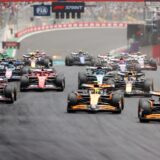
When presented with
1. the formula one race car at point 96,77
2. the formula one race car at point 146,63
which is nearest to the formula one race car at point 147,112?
the formula one race car at point 96,77

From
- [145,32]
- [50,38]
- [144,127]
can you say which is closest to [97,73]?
[144,127]

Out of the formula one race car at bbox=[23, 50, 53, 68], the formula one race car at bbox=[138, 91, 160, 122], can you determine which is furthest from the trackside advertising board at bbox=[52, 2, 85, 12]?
the formula one race car at bbox=[138, 91, 160, 122]

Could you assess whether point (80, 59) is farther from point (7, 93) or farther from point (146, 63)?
point (7, 93)

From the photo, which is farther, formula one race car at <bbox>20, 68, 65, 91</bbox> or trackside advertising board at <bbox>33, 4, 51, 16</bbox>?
trackside advertising board at <bbox>33, 4, 51, 16</bbox>

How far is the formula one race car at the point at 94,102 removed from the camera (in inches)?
826

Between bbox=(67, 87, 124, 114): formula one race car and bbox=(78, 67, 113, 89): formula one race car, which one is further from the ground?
bbox=(78, 67, 113, 89): formula one race car

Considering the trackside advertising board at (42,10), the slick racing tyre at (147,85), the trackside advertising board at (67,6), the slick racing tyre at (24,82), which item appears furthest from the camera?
the trackside advertising board at (42,10)

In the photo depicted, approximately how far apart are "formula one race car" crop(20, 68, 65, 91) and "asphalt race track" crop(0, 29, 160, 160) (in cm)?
45

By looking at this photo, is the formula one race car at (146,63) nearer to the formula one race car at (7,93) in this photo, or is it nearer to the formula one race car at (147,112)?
the formula one race car at (7,93)

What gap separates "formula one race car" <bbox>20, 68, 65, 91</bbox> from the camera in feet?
89.5

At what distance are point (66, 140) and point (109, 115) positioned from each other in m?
5.21

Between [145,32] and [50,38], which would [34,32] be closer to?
[50,38]

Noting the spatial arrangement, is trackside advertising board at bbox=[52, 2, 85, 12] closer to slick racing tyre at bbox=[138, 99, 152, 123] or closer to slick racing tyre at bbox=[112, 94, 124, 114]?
slick racing tyre at bbox=[112, 94, 124, 114]

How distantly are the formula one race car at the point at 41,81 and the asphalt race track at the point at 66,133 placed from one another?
45 cm
